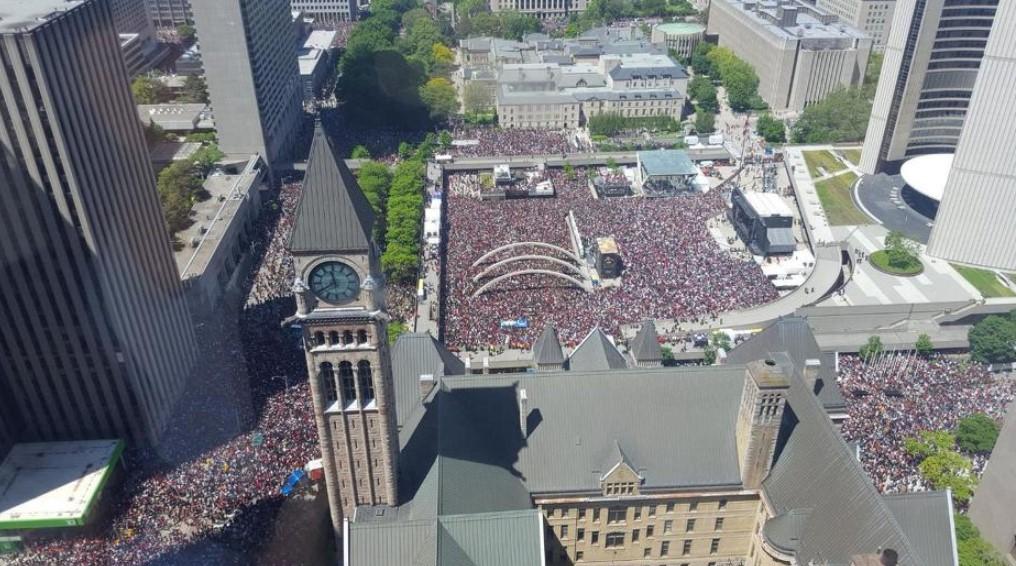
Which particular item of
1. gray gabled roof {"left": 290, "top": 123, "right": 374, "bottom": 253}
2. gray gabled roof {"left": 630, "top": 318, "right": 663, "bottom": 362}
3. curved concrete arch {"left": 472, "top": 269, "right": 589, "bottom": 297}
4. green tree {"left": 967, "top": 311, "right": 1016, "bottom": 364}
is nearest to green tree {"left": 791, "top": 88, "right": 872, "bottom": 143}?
green tree {"left": 967, "top": 311, "right": 1016, "bottom": 364}

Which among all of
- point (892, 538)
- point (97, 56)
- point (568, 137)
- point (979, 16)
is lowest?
point (568, 137)

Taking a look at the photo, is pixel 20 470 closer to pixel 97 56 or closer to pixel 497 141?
pixel 97 56

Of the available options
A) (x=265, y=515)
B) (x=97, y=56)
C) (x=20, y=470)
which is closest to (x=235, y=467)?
(x=265, y=515)

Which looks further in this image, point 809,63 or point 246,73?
point 809,63

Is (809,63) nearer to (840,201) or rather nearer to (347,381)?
(840,201)

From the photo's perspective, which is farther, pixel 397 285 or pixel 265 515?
pixel 397 285

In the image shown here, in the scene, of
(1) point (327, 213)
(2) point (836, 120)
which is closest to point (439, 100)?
(2) point (836, 120)

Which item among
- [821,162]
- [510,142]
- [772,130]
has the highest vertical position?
[772,130]
